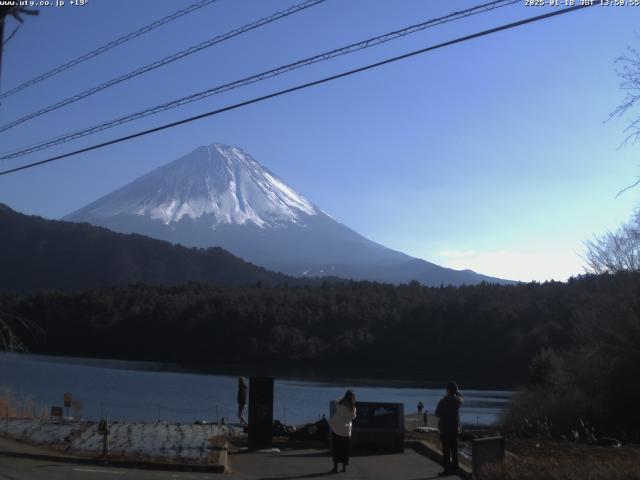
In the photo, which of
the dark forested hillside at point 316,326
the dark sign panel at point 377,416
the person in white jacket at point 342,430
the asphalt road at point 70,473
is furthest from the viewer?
the dark forested hillside at point 316,326

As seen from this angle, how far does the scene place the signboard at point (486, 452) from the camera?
10250 millimetres

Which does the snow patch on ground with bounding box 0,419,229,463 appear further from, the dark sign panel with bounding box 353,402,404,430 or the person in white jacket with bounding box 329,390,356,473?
the dark sign panel with bounding box 353,402,404,430

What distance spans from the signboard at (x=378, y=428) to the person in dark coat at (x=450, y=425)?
2.73 m

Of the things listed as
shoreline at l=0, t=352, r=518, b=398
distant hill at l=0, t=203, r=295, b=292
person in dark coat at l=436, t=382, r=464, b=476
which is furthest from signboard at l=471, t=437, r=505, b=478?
distant hill at l=0, t=203, r=295, b=292

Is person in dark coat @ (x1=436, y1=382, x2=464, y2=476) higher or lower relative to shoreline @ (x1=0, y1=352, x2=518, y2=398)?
lower

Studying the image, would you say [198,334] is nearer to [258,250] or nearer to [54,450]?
[54,450]

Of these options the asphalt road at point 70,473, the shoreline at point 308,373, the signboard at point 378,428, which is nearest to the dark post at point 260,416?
the signboard at point 378,428

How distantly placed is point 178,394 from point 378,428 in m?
34.2

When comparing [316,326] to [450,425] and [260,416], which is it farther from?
[450,425]

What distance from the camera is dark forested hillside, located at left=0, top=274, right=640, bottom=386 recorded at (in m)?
72.2

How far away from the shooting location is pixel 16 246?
135 m

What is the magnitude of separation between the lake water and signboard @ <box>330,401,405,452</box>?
15.5m

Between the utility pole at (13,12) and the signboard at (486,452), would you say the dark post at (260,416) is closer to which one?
the signboard at (486,452)

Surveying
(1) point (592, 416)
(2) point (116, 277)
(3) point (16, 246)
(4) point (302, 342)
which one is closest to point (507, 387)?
(4) point (302, 342)
